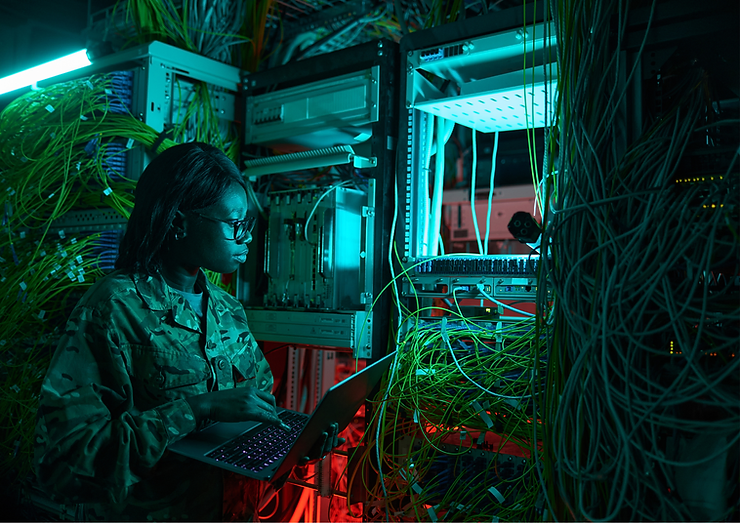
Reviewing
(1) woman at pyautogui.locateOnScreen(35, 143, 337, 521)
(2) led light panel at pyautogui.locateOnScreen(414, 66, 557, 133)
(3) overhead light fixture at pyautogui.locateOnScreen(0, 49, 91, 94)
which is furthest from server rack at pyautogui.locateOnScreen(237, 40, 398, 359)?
(3) overhead light fixture at pyautogui.locateOnScreen(0, 49, 91, 94)

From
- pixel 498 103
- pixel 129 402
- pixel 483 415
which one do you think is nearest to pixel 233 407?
pixel 129 402

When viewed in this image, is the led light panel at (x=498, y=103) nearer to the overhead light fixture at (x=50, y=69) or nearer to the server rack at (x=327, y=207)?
the server rack at (x=327, y=207)

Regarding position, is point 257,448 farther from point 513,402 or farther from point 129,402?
point 513,402

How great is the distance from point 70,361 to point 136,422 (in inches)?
7.2

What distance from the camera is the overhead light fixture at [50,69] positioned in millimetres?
2266

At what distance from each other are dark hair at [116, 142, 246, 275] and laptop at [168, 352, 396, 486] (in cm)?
42

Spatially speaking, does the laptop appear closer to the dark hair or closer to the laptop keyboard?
the laptop keyboard

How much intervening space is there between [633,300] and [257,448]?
2.74ft

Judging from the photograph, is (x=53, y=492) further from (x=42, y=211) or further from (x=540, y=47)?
(x=540, y=47)

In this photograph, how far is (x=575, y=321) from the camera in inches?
39.6

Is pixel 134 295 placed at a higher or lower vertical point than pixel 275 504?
higher

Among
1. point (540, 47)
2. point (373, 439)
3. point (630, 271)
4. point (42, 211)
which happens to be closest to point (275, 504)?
point (373, 439)

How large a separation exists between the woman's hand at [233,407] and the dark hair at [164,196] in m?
0.35

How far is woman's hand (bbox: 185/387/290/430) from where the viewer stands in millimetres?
1219
